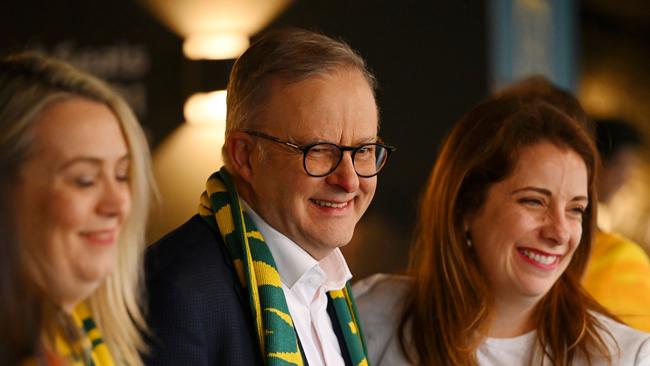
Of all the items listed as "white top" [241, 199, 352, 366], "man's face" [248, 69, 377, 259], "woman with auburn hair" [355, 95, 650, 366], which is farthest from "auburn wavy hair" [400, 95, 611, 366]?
"man's face" [248, 69, 377, 259]

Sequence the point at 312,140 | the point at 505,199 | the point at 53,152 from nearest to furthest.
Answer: the point at 53,152, the point at 312,140, the point at 505,199

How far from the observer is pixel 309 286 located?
232 centimetres

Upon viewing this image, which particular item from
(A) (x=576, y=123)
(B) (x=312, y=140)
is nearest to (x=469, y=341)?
(A) (x=576, y=123)

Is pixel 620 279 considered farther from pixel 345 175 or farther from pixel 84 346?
pixel 84 346

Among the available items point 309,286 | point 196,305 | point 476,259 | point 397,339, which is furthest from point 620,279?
point 196,305

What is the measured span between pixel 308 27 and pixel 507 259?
2.38 metres

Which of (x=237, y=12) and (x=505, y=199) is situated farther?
(x=237, y=12)

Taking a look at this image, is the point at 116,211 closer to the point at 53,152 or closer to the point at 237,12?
the point at 53,152

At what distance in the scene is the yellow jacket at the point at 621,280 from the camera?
3072mm

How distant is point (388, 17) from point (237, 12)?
0.86 m

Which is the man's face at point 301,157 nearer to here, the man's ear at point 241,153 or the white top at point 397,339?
the man's ear at point 241,153

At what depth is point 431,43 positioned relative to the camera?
529cm

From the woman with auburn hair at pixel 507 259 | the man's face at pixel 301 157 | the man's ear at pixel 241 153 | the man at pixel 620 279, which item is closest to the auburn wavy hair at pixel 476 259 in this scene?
the woman with auburn hair at pixel 507 259

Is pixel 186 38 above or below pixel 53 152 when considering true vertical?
above
